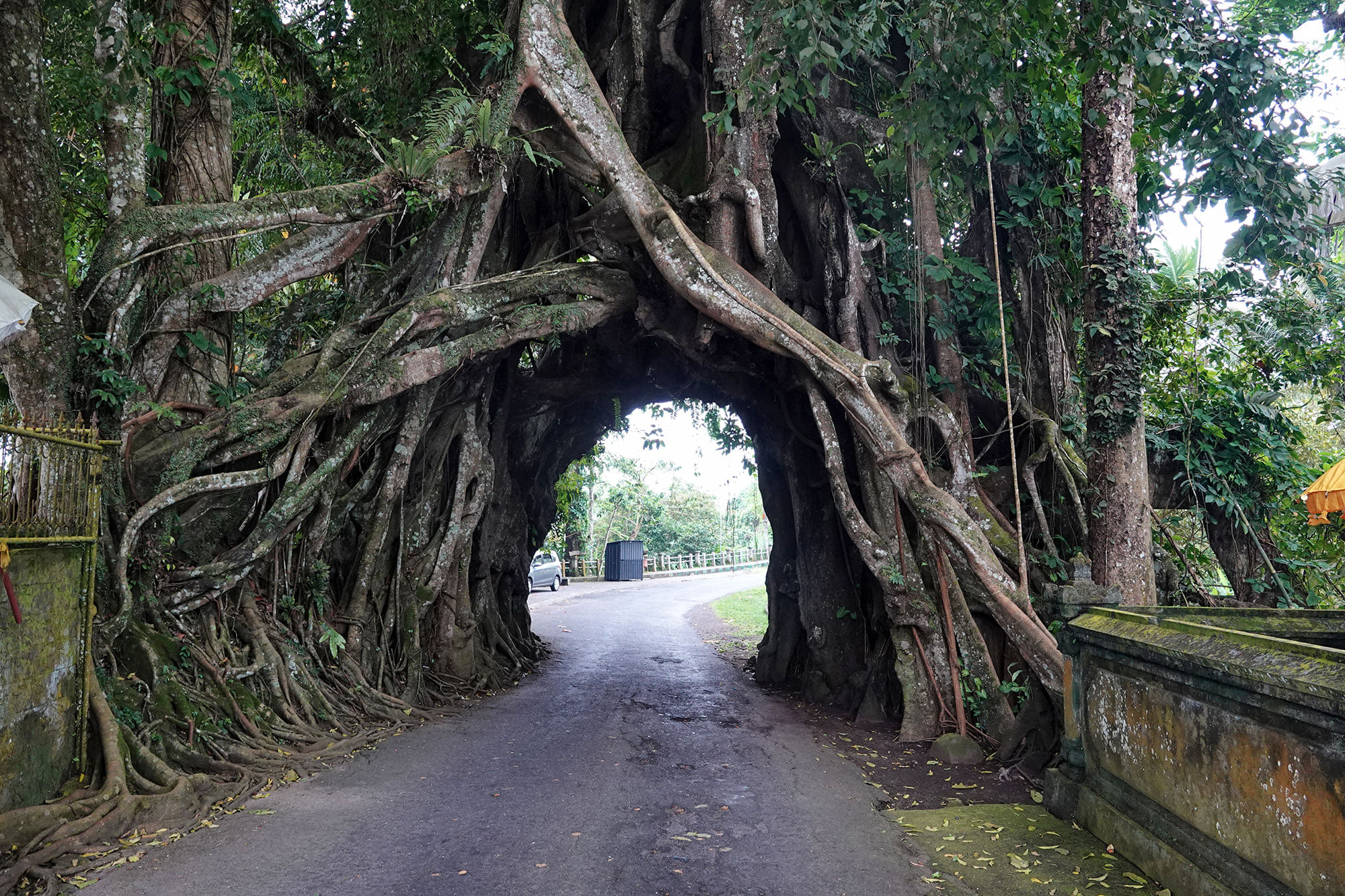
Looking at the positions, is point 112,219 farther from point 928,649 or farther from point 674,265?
point 928,649

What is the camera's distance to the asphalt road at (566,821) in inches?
132

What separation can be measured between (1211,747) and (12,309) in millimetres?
5339

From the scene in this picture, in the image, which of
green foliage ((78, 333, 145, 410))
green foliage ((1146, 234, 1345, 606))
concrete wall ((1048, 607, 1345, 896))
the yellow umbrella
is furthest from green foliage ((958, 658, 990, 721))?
green foliage ((78, 333, 145, 410))

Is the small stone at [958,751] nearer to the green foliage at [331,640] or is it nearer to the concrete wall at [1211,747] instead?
the concrete wall at [1211,747]

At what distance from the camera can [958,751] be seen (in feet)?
18.1

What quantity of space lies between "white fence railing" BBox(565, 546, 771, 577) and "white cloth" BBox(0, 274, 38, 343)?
21154 millimetres

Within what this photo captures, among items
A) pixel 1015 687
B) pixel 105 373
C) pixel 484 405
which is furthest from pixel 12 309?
pixel 1015 687

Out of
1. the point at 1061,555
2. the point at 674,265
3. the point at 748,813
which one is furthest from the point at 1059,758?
the point at 674,265

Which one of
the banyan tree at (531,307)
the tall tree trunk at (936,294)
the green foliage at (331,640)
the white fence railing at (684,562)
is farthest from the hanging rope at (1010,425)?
the white fence railing at (684,562)

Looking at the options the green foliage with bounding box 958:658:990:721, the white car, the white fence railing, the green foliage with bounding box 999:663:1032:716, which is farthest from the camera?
the white fence railing

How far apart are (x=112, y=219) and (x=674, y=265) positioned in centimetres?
410

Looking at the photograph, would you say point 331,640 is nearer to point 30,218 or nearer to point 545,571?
point 30,218

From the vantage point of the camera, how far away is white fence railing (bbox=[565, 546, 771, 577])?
95.5 feet

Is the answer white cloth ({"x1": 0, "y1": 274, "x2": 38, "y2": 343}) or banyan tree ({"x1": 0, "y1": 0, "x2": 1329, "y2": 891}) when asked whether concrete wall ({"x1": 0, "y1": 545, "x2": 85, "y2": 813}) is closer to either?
banyan tree ({"x1": 0, "y1": 0, "x2": 1329, "y2": 891})
